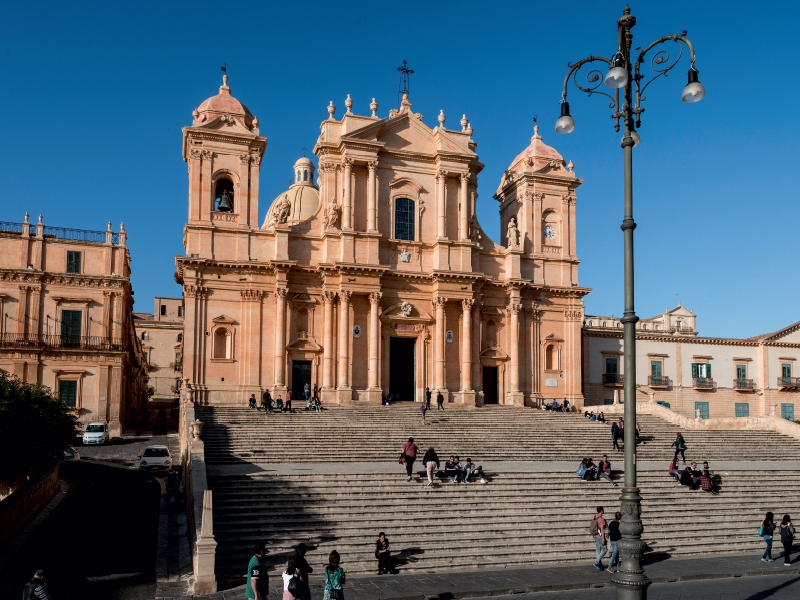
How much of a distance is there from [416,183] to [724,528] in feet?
76.1

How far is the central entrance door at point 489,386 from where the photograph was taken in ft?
137

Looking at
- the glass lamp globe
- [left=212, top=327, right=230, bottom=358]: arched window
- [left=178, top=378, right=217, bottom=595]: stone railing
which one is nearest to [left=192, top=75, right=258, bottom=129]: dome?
[left=212, top=327, right=230, bottom=358]: arched window

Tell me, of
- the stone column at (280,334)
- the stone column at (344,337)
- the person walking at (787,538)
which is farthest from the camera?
the stone column at (344,337)

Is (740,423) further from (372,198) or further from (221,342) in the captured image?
(221,342)

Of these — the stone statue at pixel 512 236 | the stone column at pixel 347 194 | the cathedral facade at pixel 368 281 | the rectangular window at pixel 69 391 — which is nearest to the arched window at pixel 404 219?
the cathedral facade at pixel 368 281

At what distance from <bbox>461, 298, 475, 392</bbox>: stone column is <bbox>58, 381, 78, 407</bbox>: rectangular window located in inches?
779

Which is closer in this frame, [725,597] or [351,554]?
[725,597]

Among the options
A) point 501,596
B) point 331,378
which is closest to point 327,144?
point 331,378

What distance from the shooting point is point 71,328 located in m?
40.7

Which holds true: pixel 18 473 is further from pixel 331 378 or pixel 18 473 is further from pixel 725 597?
pixel 725 597

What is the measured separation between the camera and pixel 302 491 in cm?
2148

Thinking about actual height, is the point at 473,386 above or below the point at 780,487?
above

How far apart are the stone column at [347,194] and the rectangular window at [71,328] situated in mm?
14951

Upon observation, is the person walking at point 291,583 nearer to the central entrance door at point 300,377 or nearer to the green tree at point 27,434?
the green tree at point 27,434
